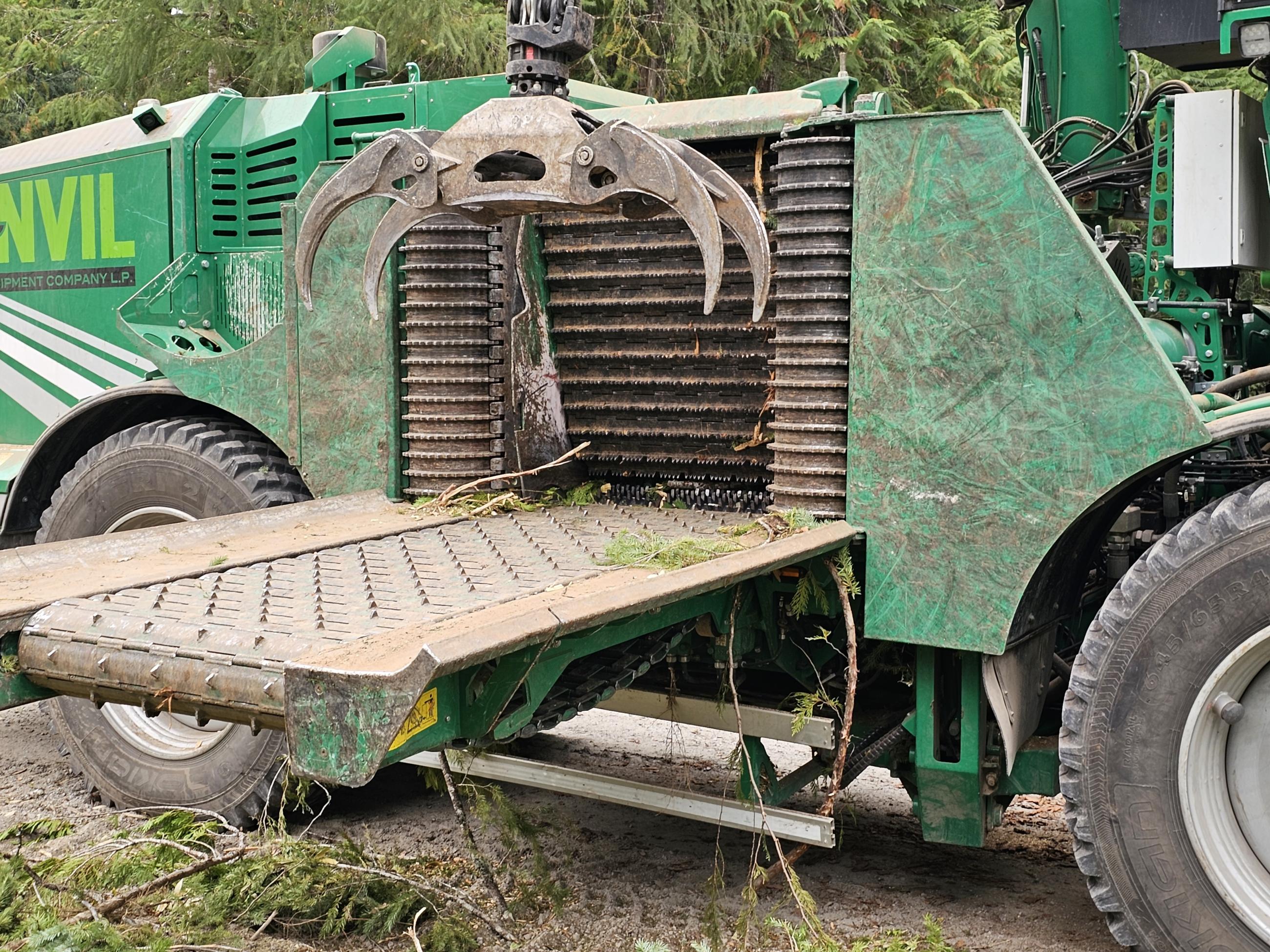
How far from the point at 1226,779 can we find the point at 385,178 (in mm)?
2868

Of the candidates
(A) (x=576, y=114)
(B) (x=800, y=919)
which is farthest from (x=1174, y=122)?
(B) (x=800, y=919)

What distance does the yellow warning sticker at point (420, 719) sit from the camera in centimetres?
270

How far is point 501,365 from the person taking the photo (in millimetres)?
5070

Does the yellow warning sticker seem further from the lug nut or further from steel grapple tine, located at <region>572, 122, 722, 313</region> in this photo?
the lug nut

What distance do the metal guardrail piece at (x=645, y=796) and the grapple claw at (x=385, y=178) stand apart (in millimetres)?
1714

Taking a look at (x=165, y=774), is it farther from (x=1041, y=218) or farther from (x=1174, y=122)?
(x=1174, y=122)

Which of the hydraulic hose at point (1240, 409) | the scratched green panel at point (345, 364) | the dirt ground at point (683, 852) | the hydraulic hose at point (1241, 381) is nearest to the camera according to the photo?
the hydraulic hose at point (1240, 409)

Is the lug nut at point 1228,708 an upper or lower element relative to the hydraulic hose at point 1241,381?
lower

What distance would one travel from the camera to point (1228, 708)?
3.50 m

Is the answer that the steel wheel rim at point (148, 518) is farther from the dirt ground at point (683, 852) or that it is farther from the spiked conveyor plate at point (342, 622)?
the spiked conveyor plate at point (342, 622)

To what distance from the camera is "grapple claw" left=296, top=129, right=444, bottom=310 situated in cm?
408

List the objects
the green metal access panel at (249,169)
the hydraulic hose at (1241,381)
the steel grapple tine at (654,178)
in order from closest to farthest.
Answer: the steel grapple tine at (654,178) → the hydraulic hose at (1241,381) → the green metal access panel at (249,169)

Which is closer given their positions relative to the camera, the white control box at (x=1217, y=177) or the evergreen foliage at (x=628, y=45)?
the white control box at (x=1217, y=177)

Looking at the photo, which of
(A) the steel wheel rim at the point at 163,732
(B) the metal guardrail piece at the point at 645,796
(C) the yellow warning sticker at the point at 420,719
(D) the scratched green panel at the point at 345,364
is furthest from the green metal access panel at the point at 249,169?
(C) the yellow warning sticker at the point at 420,719
